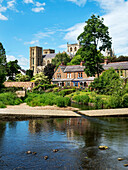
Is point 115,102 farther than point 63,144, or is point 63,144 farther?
point 115,102

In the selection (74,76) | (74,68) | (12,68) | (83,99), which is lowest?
(83,99)

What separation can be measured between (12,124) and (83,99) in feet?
65.7

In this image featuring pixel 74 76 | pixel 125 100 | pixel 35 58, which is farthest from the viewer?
pixel 35 58

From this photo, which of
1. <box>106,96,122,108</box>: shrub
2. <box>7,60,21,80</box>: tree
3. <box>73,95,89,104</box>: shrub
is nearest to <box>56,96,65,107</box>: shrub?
<box>106,96,122,108</box>: shrub

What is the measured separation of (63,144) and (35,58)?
141529 mm

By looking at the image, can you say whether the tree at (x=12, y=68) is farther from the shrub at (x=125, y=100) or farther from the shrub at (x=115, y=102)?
the shrub at (x=125, y=100)

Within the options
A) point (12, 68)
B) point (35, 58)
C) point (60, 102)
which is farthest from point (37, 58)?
point (60, 102)

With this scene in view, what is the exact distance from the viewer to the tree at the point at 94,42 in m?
45.7

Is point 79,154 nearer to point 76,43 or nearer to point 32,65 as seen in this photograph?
point 32,65

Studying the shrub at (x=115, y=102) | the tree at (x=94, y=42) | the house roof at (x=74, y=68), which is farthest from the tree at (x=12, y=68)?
the shrub at (x=115, y=102)

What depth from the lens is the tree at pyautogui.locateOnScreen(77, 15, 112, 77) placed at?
4569cm

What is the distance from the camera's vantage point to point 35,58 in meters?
150

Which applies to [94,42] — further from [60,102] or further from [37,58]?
[37,58]

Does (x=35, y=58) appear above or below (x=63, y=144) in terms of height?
above
